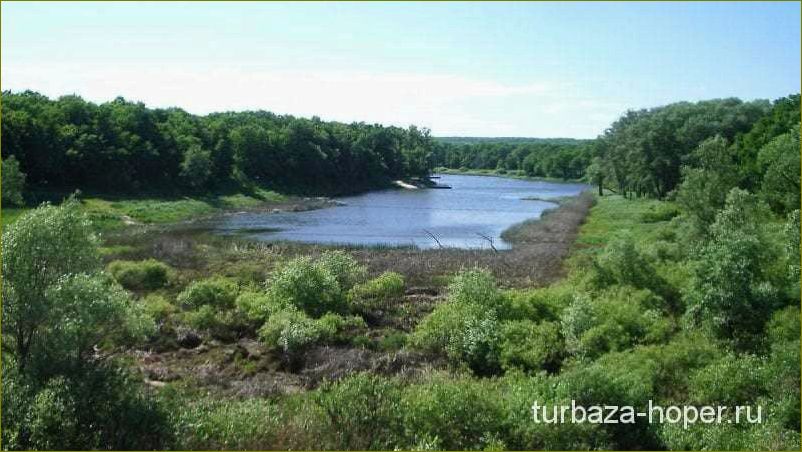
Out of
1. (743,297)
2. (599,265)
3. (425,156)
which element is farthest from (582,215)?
(425,156)

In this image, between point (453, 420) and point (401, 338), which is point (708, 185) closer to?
point (401, 338)

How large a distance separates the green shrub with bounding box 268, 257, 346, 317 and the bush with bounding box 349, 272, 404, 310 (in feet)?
5.70

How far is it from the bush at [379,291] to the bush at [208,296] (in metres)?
5.52

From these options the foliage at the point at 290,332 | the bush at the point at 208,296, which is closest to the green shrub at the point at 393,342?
the foliage at the point at 290,332

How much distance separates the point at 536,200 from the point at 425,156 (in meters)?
55.0

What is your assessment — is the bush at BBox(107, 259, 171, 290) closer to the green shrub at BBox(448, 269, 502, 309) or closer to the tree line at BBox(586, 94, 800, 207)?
the green shrub at BBox(448, 269, 502, 309)

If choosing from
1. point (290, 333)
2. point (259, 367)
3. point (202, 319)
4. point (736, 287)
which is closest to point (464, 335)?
point (290, 333)

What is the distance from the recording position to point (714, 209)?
35562 millimetres

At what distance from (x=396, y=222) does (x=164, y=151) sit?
1439 inches

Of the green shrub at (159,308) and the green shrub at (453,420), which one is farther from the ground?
the green shrub at (453,420)

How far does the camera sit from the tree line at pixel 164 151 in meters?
70.4

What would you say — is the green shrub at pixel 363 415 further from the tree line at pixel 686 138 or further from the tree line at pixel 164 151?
the tree line at pixel 164 151

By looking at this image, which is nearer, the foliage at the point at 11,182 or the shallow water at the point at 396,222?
the foliage at the point at 11,182

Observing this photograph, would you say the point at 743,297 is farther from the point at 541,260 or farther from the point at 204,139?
the point at 204,139
